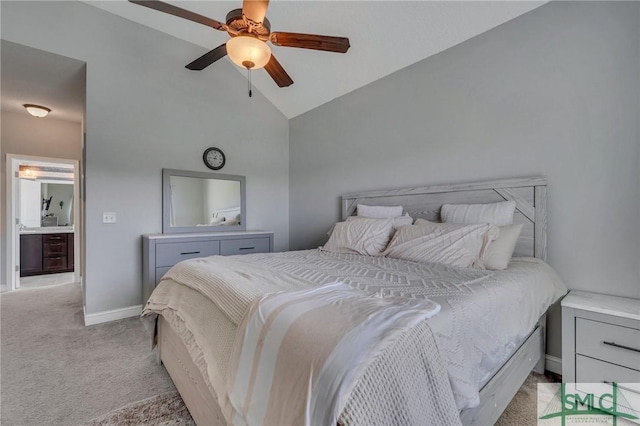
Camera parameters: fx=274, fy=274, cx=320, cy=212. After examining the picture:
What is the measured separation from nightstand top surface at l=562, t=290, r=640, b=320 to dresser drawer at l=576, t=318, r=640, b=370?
7 centimetres

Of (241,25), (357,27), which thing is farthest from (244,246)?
(357,27)

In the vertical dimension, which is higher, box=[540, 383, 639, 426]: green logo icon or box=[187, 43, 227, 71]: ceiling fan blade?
box=[187, 43, 227, 71]: ceiling fan blade

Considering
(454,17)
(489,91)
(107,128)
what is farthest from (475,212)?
(107,128)

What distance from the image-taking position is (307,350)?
736mm

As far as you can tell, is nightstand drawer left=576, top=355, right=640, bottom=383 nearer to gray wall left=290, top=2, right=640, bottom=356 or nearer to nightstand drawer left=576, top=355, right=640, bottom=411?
nightstand drawer left=576, top=355, right=640, bottom=411

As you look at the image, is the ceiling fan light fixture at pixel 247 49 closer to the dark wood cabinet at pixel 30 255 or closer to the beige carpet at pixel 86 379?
the beige carpet at pixel 86 379

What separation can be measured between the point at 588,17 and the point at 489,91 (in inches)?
26.0

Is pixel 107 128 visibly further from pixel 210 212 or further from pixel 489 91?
pixel 489 91

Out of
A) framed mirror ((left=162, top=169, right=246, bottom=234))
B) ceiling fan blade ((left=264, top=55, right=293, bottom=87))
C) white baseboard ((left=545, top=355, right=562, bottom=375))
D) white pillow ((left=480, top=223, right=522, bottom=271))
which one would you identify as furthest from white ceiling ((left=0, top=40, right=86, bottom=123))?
white baseboard ((left=545, top=355, right=562, bottom=375))

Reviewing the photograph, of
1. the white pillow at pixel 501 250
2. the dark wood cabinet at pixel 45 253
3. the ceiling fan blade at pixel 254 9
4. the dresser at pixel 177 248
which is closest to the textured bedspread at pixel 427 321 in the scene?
the white pillow at pixel 501 250

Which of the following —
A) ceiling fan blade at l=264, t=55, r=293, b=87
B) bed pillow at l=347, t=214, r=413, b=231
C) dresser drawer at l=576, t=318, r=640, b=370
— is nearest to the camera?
dresser drawer at l=576, t=318, r=640, b=370

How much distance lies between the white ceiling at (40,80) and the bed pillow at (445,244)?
3547 millimetres

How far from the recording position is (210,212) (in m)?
3.60

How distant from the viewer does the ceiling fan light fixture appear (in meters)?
1.78
